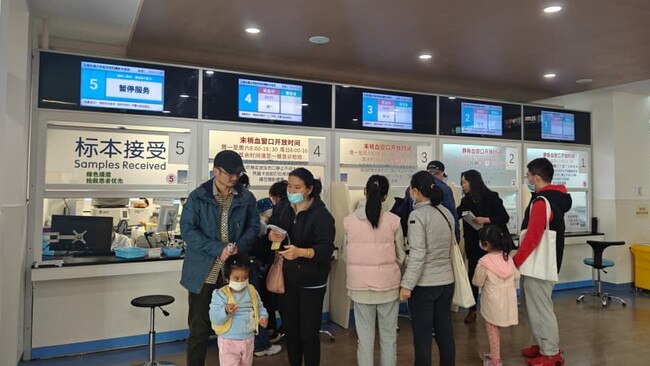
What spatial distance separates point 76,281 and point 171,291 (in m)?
0.77

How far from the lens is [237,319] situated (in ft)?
8.45

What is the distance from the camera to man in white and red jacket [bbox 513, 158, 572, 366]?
3.48m

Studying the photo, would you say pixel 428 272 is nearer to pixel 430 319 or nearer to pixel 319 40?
pixel 430 319

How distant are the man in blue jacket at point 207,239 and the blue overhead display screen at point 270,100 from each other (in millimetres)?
1840

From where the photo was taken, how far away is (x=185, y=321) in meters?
4.25

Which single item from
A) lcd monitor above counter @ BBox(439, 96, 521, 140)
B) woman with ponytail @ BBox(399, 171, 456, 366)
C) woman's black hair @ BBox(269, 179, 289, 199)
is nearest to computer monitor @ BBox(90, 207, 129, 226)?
woman's black hair @ BBox(269, 179, 289, 199)

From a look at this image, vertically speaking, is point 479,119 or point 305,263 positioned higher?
point 479,119

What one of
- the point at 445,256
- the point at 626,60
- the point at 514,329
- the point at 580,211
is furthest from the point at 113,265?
the point at 580,211

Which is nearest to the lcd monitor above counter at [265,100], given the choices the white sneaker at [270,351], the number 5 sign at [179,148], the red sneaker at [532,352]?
the number 5 sign at [179,148]

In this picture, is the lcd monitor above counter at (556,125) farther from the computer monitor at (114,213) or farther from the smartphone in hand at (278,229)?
the computer monitor at (114,213)

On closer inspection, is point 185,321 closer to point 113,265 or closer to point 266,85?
point 113,265

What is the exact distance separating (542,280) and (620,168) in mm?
4286

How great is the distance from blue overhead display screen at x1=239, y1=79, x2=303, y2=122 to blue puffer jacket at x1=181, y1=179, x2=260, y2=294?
1.79 meters

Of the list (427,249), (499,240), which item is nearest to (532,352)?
(499,240)
